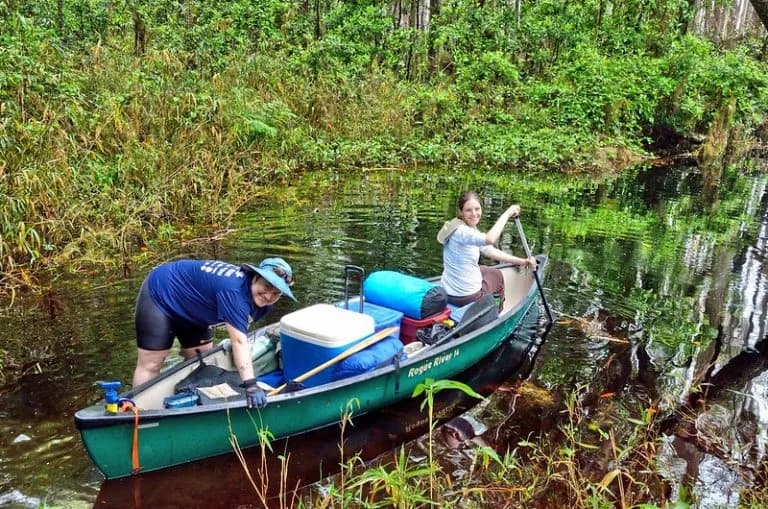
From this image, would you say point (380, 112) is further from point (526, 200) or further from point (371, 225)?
point (371, 225)

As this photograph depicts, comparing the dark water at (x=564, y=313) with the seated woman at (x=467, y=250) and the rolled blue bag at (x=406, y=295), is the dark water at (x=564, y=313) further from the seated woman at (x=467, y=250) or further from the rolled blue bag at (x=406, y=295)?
the rolled blue bag at (x=406, y=295)

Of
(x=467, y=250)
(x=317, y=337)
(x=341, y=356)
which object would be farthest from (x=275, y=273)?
(x=467, y=250)

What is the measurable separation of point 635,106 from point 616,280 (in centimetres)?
1291

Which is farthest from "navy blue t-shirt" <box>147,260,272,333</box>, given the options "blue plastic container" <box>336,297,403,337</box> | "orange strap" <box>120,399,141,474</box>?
"blue plastic container" <box>336,297,403,337</box>

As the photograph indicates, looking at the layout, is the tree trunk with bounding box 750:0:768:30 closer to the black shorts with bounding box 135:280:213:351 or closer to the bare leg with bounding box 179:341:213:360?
the black shorts with bounding box 135:280:213:351

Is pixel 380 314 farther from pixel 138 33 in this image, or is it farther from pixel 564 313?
pixel 138 33

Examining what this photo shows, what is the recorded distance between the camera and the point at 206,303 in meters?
4.60

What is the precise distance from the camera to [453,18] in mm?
23609

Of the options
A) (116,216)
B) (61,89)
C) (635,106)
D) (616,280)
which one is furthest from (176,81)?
(635,106)

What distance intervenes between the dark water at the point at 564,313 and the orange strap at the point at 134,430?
19 cm

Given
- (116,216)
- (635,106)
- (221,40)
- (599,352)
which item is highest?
(221,40)

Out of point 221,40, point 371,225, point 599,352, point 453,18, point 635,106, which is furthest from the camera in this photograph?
point 453,18

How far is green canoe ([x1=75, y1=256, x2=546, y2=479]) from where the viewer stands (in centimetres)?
411

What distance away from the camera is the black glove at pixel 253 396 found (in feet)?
14.3
